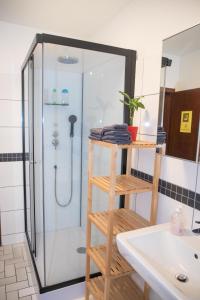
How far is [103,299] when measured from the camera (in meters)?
1.49

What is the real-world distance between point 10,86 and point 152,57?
152 cm

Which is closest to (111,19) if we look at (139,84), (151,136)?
(139,84)

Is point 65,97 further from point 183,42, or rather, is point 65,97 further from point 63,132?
point 183,42

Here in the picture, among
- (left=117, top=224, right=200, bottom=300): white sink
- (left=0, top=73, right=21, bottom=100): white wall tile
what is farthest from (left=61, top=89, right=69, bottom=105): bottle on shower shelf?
(left=117, top=224, right=200, bottom=300): white sink

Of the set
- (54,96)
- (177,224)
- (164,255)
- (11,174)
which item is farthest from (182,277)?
(11,174)

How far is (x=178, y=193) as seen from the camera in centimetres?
137

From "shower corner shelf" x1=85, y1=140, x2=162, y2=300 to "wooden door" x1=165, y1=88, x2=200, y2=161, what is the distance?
126 millimetres

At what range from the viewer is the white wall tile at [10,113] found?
7.63ft

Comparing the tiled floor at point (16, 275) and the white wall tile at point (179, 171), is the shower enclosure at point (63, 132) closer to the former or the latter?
the tiled floor at point (16, 275)

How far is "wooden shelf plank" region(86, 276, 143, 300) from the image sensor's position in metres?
1.60

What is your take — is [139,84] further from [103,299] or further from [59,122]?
[103,299]

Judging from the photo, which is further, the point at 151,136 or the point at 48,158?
the point at 48,158

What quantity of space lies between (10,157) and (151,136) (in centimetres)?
159

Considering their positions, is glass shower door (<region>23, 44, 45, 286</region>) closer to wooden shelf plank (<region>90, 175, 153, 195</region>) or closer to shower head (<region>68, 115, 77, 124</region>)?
shower head (<region>68, 115, 77, 124</region>)
